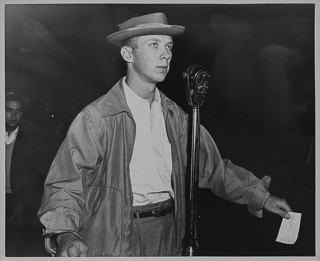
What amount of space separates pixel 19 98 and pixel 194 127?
3.01 ft

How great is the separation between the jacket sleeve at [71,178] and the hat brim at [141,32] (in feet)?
1.33

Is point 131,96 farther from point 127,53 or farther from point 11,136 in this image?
point 11,136

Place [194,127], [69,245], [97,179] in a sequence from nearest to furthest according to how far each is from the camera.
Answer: [69,245], [97,179], [194,127]

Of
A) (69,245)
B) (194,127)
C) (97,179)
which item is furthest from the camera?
(194,127)

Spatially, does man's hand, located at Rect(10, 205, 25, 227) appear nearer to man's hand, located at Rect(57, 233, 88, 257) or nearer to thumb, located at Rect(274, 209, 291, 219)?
man's hand, located at Rect(57, 233, 88, 257)

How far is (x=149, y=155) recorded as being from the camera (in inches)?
82.4

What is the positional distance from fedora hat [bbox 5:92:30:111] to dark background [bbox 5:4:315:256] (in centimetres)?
4

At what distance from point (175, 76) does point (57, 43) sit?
62 centimetres

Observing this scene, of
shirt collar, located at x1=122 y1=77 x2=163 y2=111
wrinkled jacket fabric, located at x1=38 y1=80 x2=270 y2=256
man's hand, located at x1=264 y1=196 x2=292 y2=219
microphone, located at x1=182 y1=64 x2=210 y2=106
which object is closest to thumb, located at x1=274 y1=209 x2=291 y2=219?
man's hand, located at x1=264 y1=196 x2=292 y2=219

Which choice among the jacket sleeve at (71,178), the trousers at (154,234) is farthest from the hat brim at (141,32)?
the trousers at (154,234)

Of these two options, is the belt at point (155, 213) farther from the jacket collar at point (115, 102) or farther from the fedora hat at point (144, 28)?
the fedora hat at point (144, 28)

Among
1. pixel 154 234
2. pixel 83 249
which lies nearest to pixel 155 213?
pixel 154 234

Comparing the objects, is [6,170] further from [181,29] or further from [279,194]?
[279,194]

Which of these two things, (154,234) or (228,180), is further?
(228,180)
